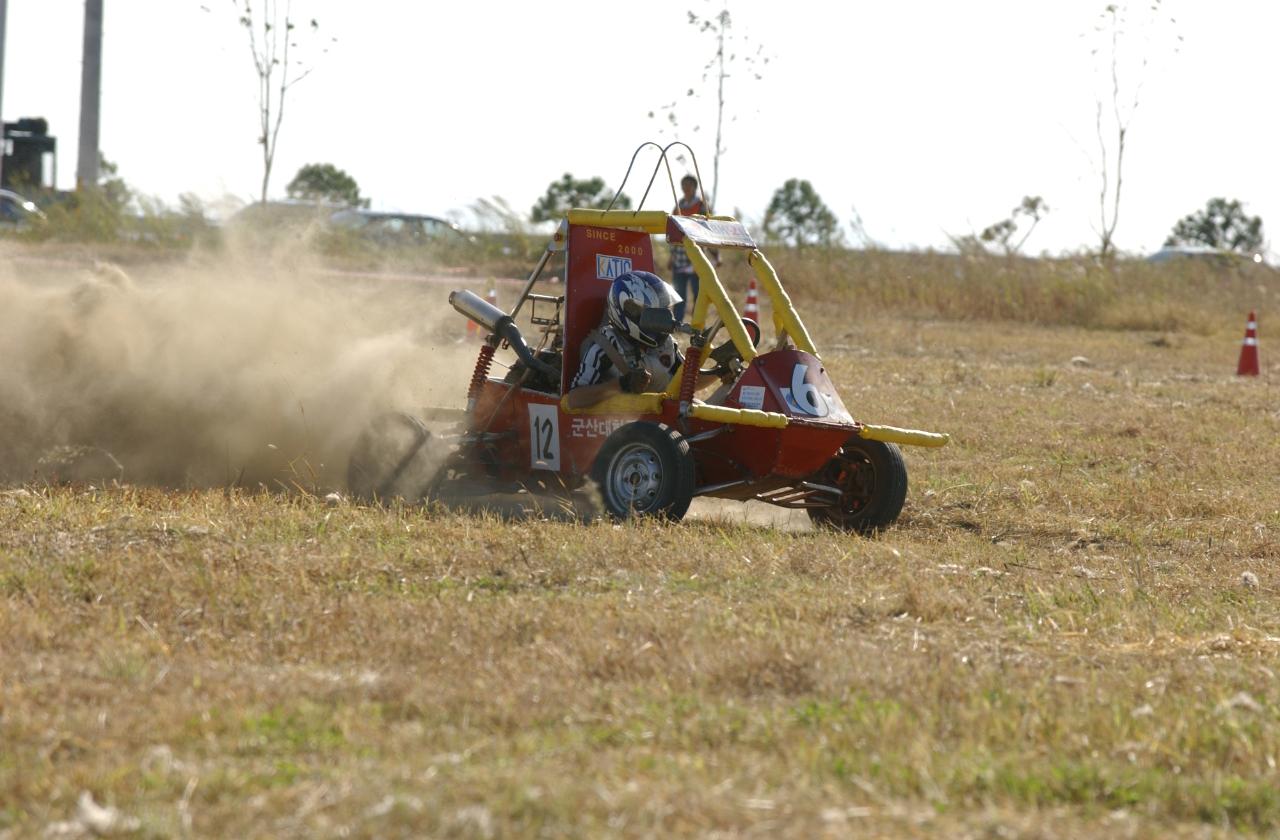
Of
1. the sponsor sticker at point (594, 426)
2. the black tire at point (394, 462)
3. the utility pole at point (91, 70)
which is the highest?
the utility pole at point (91, 70)

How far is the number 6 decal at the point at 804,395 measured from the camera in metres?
7.97

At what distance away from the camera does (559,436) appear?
895 cm

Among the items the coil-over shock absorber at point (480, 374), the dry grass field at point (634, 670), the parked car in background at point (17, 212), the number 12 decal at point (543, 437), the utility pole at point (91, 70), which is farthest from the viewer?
the parked car in background at point (17, 212)

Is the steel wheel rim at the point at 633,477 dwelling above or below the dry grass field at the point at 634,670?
above

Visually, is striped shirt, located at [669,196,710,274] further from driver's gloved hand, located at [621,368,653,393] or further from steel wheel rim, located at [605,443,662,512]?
steel wheel rim, located at [605,443,662,512]

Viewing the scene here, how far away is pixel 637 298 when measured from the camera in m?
8.74

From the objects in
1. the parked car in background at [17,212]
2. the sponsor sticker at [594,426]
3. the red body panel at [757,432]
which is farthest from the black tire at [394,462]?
the parked car in background at [17,212]

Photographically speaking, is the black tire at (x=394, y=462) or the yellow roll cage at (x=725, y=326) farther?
the black tire at (x=394, y=462)

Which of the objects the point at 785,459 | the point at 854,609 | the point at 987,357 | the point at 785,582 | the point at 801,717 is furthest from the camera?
the point at 987,357

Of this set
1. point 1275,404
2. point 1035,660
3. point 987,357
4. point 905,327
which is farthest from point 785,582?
point 905,327

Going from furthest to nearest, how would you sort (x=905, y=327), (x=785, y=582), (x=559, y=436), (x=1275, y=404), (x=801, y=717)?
1. (x=905, y=327)
2. (x=1275, y=404)
3. (x=559, y=436)
4. (x=785, y=582)
5. (x=801, y=717)

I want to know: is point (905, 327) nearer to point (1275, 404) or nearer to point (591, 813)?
point (1275, 404)

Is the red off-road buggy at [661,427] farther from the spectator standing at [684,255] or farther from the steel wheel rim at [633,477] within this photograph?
the spectator standing at [684,255]

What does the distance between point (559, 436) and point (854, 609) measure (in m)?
3.14
